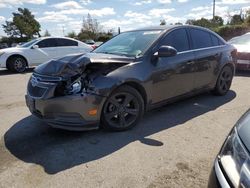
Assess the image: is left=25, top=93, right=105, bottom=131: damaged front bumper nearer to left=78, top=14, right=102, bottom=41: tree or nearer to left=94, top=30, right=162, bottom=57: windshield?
left=94, top=30, right=162, bottom=57: windshield

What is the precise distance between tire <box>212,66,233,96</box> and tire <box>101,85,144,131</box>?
245cm

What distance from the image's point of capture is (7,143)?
4250mm

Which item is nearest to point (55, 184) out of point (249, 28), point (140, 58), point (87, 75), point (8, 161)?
point (8, 161)

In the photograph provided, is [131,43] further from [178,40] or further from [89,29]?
[89,29]

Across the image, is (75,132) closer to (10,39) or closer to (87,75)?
(87,75)

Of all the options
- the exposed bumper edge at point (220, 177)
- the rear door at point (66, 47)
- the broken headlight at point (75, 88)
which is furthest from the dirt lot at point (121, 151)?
the rear door at point (66, 47)

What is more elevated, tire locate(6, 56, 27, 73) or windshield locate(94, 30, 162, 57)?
windshield locate(94, 30, 162, 57)

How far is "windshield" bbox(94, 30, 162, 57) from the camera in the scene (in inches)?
195

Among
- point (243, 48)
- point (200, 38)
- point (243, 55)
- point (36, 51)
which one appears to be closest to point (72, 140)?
point (200, 38)

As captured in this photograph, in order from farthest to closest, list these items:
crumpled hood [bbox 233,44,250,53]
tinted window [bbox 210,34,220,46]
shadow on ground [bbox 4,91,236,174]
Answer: crumpled hood [bbox 233,44,250,53], tinted window [bbox 210,34,220,46], shadow on ground [bbox 4,91,236,174]

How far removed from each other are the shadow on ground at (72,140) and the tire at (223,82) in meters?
1.07

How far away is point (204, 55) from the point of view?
583 centimetres

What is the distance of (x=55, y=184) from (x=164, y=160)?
129 centimetres

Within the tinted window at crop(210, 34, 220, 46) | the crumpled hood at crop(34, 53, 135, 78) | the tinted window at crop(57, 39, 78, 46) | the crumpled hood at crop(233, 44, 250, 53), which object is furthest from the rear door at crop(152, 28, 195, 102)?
the tinted window at crop(57, 39, 78, 46)
